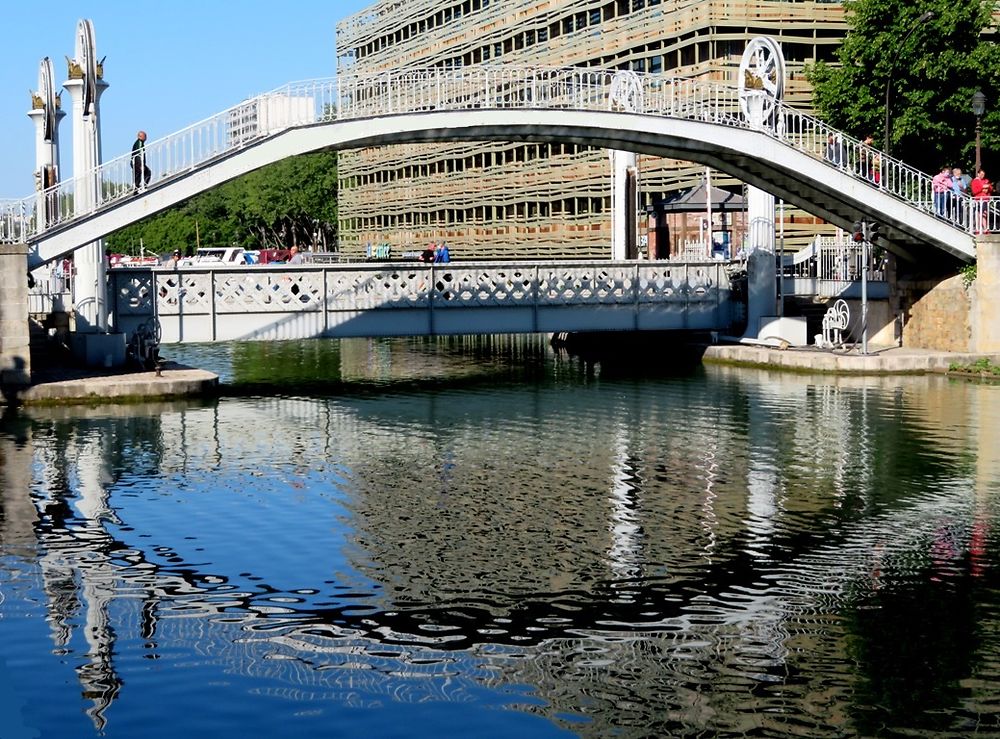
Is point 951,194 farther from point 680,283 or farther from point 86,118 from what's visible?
point 86,118

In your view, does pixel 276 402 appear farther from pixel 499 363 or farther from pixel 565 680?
pixel 565 680

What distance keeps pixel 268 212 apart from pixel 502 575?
321 ft

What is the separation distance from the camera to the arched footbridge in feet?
100

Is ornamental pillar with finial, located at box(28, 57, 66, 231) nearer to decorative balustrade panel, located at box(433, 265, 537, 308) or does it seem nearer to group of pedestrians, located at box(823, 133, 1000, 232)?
decorative balustrade panel, located at box(433, 265, 537, 308)

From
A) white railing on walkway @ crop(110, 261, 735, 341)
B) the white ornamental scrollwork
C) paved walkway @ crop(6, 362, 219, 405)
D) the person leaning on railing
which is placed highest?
the white ornamental scrollwork

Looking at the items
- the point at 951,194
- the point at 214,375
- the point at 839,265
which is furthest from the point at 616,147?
the point at 214,375

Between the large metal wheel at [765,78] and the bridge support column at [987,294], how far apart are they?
5680 mm

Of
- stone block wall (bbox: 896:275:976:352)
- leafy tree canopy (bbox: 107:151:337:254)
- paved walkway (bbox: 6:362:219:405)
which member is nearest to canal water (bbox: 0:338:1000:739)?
paved walkway (bbox: 6:362:219:405)

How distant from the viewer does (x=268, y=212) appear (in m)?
111

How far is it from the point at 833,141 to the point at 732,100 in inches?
1041

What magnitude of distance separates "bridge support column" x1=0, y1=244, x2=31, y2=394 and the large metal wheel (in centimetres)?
1654

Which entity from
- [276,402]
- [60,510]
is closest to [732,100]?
[276,402]

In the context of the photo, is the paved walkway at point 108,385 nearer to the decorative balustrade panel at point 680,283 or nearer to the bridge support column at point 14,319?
the bridge support column at point 14,319

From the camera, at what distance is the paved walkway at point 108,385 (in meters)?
29.7
